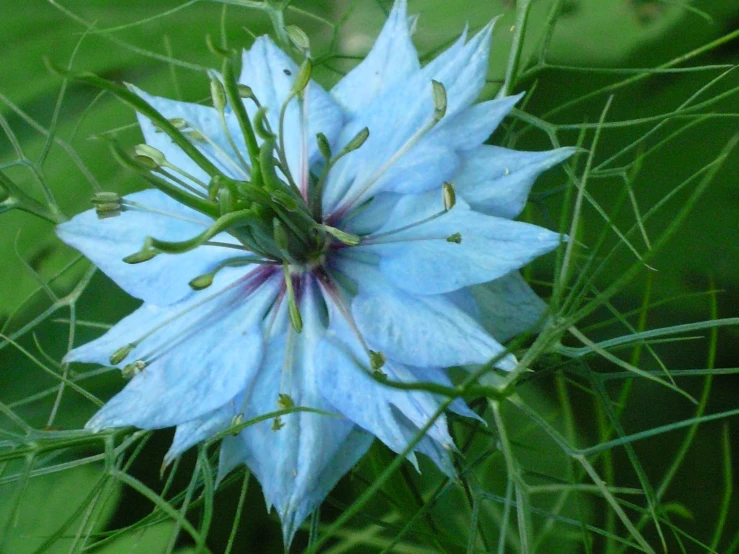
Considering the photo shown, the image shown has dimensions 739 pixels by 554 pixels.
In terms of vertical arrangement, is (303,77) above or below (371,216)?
above

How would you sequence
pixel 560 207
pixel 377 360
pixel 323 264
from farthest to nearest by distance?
pixel 560 207 → pixel 323 264 → pixel 377 360

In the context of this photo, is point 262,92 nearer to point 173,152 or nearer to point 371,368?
point 173,152

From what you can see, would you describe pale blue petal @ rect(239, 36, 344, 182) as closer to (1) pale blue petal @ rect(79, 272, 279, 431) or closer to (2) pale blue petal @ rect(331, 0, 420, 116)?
(2) pale blue petal @ rect(331, 0, 420, 116)

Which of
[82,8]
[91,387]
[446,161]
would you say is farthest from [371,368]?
[82,8]

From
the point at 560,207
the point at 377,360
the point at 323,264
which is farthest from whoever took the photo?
the point at 560,207

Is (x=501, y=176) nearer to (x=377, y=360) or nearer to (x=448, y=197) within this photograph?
(x=448, y=197)

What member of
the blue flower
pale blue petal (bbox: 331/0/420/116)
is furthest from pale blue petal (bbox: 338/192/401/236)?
pale blue petal (bbox: 331/0/420/116)

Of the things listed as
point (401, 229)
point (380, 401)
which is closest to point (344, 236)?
point (401, 229)
